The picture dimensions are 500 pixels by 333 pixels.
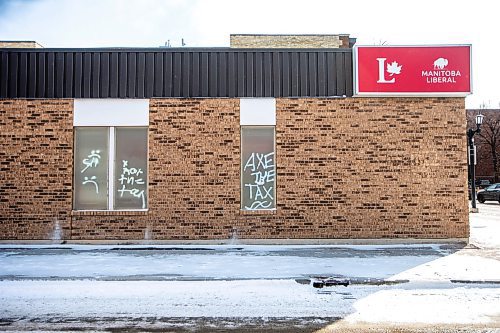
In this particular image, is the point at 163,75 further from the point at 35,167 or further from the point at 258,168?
the point at 35,167

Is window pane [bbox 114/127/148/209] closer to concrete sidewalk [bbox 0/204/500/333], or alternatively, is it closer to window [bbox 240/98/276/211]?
concrete sidewalk [bbox 0/204/500/333]

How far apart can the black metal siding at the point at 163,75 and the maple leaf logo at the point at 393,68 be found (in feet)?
3.62

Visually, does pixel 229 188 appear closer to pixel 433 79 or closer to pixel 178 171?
pixel 178 171

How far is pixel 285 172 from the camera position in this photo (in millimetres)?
12609

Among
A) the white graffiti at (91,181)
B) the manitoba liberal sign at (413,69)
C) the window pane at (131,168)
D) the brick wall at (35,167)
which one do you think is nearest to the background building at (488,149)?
the manitoba liberal sign at (413,69)

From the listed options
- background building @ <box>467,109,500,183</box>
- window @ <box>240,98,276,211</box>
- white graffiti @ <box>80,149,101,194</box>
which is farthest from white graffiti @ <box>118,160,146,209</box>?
background building @ <box>467,109,500,183</box>

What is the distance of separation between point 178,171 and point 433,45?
7144 mm

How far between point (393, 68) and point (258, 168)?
4.22 m

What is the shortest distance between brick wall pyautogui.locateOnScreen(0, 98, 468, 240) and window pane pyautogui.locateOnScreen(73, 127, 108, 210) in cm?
26

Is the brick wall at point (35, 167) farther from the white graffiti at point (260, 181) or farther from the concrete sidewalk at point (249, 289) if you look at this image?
the white graffiti at point (260, 181)

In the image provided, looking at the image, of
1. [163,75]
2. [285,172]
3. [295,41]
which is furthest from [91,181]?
[295,41]

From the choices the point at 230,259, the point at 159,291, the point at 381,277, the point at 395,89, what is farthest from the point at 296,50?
the point at 159,291

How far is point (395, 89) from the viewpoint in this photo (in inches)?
492

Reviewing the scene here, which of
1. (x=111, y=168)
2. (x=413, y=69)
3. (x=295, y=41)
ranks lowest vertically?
(x=111, y=168)
